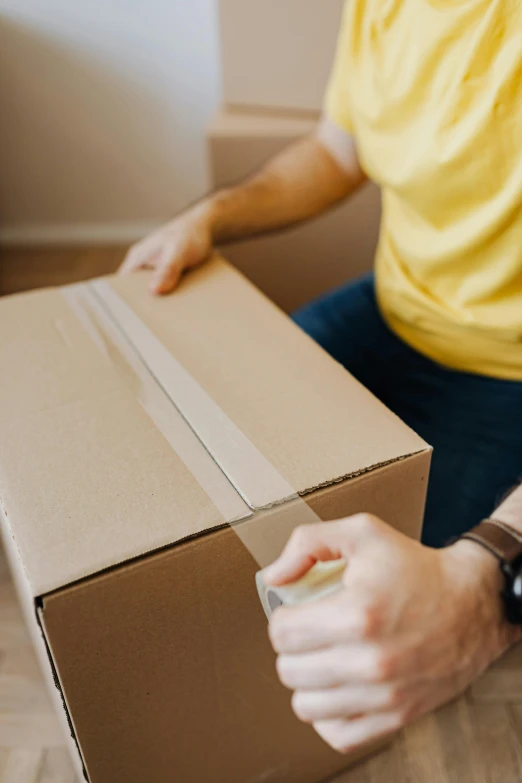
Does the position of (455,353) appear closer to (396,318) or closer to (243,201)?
(396,318)

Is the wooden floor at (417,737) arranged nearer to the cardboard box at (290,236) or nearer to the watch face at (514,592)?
the watch face at (514,592)

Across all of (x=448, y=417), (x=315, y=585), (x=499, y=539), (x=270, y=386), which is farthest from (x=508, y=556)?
(x=448, y=417)

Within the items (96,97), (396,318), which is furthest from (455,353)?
(96,97)

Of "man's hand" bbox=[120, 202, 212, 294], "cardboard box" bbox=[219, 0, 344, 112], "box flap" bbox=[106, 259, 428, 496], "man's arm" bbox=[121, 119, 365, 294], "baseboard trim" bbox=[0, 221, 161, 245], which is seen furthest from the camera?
"baseboard trim" bbox=[0, 221, 161, 245]

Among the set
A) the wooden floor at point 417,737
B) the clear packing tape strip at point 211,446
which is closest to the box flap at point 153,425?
the clear packing tape strip at point 211,446

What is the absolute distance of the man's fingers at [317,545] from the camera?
1.11ft

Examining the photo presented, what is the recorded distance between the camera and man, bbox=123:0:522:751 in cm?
33

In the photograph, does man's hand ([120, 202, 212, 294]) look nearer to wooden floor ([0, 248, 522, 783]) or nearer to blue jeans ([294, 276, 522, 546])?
blue jeans ([294, 276, 522, 546])

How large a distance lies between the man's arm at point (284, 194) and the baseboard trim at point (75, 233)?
3.88 ft

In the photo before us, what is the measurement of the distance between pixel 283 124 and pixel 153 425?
86cm

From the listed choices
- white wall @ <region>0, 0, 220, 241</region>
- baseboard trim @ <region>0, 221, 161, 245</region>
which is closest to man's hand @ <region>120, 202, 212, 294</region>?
white wall @ <region>0, 0, 220, 241</region>

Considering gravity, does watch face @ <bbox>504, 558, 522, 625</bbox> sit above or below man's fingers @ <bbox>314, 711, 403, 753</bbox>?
above

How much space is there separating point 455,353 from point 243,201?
0.34 m

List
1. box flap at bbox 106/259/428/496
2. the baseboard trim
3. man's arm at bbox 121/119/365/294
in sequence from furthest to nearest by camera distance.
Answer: the baseboard trim → man's arm at bbox 121/119/365/294 → box flap at bbox 106/259/428/496
